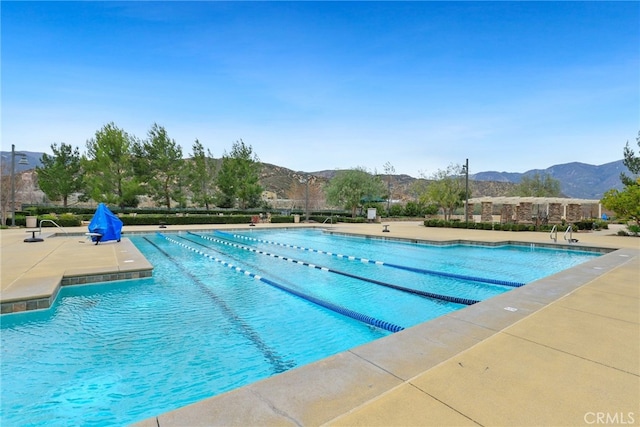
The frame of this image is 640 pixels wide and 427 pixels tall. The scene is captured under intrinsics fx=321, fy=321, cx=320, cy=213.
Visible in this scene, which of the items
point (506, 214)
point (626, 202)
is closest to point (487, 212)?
point (506, 214)

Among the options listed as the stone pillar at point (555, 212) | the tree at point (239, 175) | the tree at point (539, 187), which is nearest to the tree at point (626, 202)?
the stone pillar at point (555, 212)

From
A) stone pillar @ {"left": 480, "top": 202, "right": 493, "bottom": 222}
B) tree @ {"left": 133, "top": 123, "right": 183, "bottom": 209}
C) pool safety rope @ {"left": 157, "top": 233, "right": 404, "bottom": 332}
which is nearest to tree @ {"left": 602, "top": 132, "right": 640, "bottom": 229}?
stone pillar @ {"left": 480, "top": 202, "right": 493, "bottom": 222}

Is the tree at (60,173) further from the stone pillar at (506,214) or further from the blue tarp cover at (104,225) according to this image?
the stone pillar at (506,214)

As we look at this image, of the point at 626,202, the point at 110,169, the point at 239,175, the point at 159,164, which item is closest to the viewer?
the point at 626,202

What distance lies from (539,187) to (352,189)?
28266mm

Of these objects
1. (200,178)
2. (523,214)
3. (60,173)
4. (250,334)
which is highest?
(60,173)

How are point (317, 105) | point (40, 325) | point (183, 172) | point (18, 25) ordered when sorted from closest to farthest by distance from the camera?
point (40, 325) < point (18, 25) < point (317, 105) < point (183, 172)

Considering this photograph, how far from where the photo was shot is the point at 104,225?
1078 cm

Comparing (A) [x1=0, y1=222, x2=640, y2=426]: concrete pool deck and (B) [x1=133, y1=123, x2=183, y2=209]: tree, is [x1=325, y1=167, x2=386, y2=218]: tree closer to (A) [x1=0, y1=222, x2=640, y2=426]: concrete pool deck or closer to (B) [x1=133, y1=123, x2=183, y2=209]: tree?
(B) [x1=133, y1=123, x2=183, y2=209]: tree

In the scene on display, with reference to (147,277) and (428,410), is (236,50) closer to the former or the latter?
(147,277)

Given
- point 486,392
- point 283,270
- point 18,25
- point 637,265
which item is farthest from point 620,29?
point 18,25

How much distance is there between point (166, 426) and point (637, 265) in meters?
8.73

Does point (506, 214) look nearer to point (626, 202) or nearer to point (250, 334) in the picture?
point (626, 202)

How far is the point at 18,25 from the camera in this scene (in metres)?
10.8
